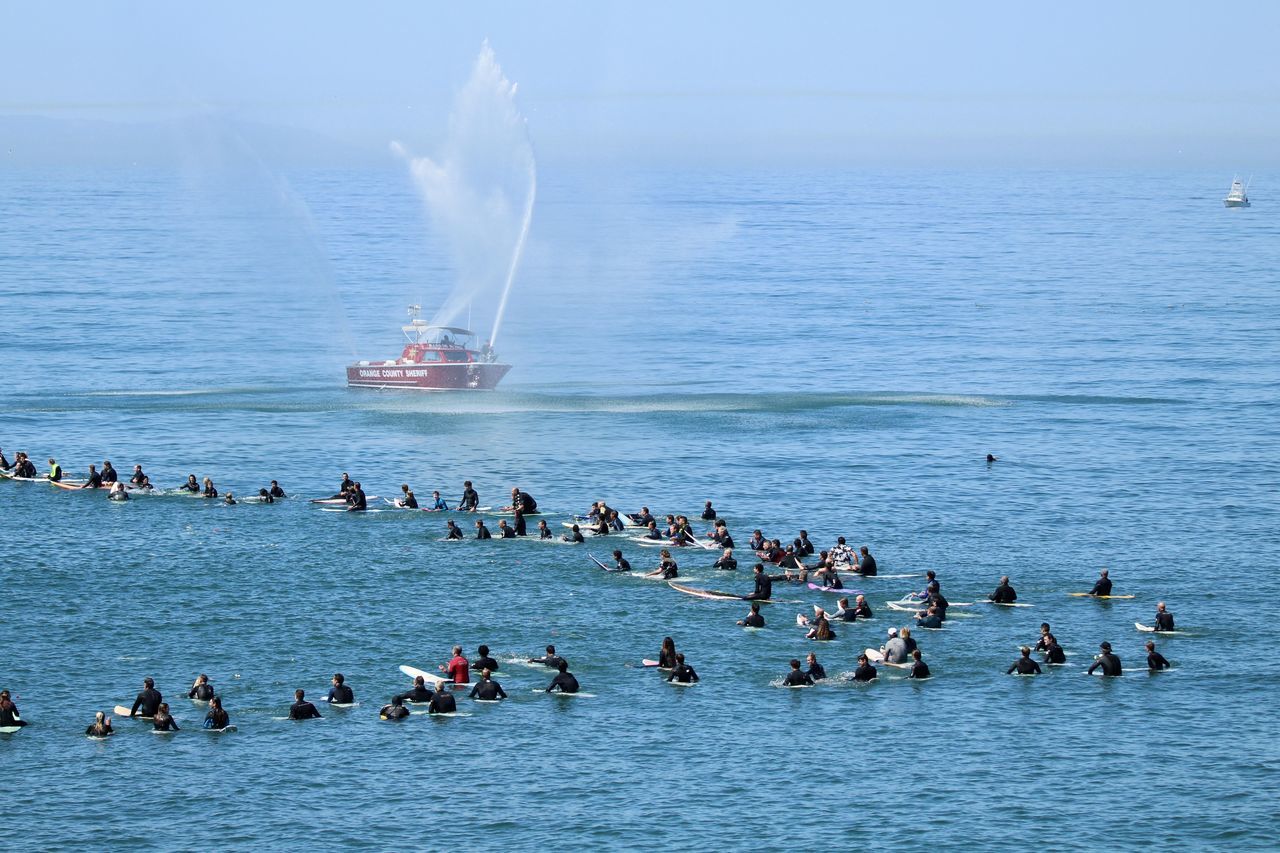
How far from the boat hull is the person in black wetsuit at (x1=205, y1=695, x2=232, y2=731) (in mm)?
74762

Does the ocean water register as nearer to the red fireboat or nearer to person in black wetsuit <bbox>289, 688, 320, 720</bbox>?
person in black wetsuit <bbox>289, 688, 320, 720</bbox>

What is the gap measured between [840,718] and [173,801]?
23003 mm

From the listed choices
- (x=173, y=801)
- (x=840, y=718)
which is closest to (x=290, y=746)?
(x=173, y=801)

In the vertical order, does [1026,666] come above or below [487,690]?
above

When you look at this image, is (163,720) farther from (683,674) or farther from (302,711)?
(683,674)

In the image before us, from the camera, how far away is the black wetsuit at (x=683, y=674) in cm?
6125

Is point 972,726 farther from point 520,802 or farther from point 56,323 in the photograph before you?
point 56,323

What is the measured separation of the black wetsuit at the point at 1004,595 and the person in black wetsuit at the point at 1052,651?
25.8 ft

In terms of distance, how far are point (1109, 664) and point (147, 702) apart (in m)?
35.2

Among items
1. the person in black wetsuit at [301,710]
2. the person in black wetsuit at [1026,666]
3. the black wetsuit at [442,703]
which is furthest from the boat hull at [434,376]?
the person in black wetsuit at [1026,666]

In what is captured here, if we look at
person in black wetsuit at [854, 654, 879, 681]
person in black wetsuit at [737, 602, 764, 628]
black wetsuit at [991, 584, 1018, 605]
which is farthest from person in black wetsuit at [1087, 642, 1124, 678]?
person in black wetsuit at [737, 602, 764, 628]

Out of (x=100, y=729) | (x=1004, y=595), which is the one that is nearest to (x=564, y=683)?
(x=100, y=729)

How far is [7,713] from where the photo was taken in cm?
5600

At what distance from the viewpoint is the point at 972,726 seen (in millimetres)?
57625
